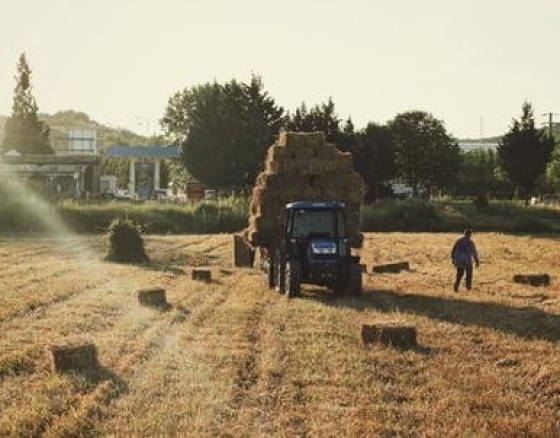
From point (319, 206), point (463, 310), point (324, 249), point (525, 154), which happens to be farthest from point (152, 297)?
point (525, 154)

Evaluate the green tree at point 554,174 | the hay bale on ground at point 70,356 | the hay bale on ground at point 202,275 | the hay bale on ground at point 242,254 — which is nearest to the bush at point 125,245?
the hay bale on ground at point 242,254

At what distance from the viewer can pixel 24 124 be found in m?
109

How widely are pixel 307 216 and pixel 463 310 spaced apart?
459 centimetres

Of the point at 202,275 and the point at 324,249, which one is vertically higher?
the point at 324,249

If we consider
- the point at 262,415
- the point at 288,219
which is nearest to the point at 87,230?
the point at 288,219

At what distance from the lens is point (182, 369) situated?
10922 mm

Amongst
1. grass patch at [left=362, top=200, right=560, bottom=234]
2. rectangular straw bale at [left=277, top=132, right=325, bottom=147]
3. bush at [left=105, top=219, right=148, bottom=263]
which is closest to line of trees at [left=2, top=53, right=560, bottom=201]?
grass patch at [left=362, top=200, right=560, bottom=234]

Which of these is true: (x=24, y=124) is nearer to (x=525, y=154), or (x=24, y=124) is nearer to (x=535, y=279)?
(x=525, y=154)

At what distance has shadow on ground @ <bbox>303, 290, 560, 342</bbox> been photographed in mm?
14195

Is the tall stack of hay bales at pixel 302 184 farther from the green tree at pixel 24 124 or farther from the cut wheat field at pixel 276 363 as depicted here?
the green tree at pixel 24 124

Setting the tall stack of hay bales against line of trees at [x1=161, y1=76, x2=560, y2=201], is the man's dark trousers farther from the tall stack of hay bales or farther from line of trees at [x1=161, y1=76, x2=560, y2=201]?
line of trees at [x1=161, y1=76, x2=560, y2=201]

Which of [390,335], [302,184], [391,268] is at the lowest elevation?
[391,268]

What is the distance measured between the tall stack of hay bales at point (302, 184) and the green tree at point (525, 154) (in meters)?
53.2

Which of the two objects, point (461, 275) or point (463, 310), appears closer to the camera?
point (463, 310)
